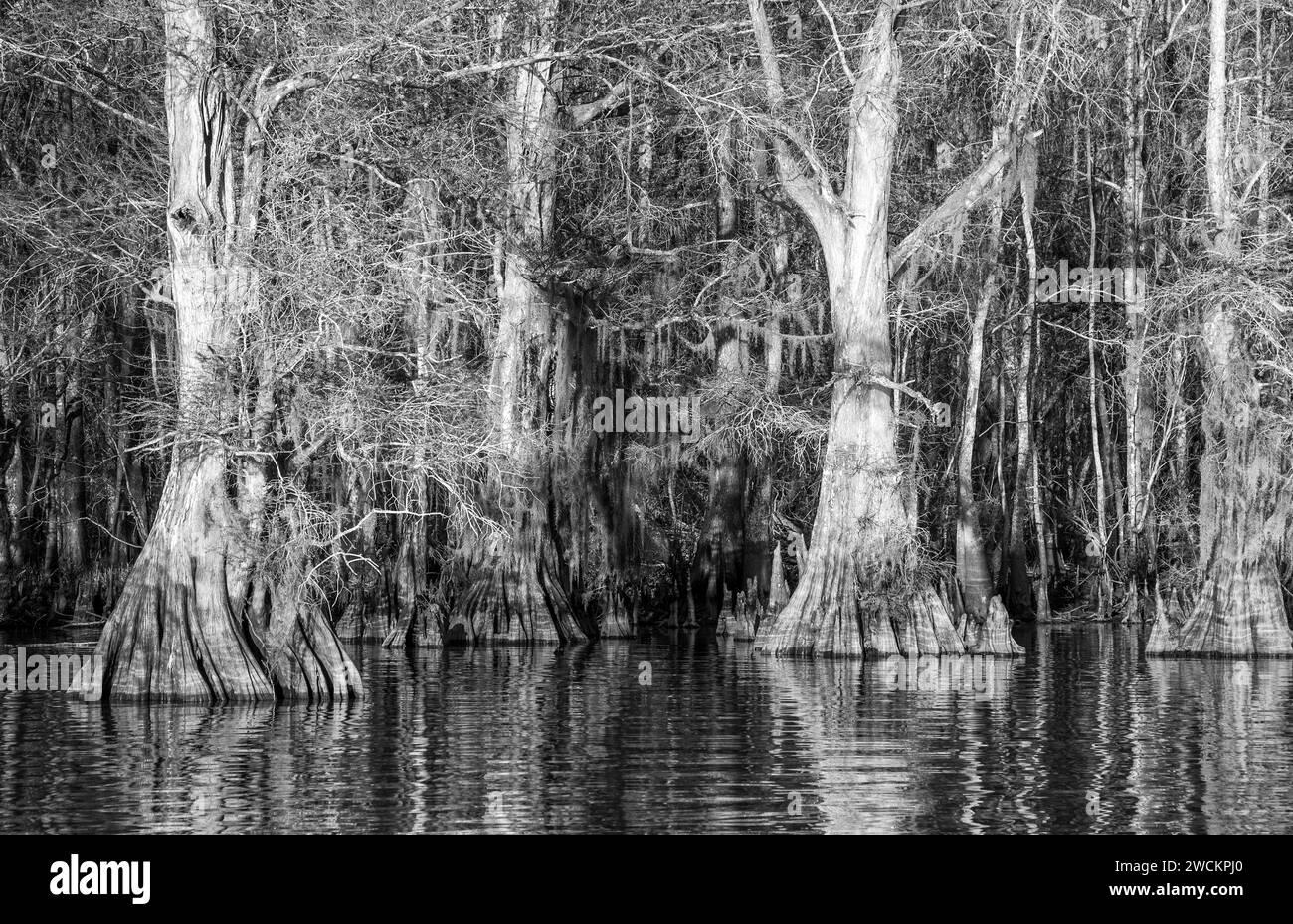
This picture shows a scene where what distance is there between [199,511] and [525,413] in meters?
9.36

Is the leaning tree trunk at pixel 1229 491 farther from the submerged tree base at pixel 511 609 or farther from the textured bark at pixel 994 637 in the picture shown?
the submerged tree base at pixel 511 609

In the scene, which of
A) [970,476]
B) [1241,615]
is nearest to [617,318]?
[970,476]

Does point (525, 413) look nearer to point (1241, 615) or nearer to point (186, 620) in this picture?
point (1241, 615)

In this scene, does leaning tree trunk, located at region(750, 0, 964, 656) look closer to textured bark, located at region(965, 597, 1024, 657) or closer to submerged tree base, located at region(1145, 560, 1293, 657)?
textured bark, located at region(965, 597, 1024, 657)

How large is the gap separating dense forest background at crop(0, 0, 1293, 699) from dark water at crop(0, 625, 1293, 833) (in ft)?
5.42

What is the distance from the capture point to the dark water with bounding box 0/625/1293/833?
35.2ft

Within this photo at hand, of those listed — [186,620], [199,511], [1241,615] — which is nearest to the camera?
[186,620]

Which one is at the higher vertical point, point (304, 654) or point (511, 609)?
point (511, 609)

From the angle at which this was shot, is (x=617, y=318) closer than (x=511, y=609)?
No

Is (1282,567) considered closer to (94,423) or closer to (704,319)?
(704,319)

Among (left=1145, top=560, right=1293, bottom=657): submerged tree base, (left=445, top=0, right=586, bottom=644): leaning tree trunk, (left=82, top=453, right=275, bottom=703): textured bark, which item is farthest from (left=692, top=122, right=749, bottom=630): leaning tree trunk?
(left=82, top=453, right=275, bottom=703): textured bark

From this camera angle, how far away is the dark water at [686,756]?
35.2 ft

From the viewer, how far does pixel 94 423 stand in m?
32.8

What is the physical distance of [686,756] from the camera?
13383 millimetres
